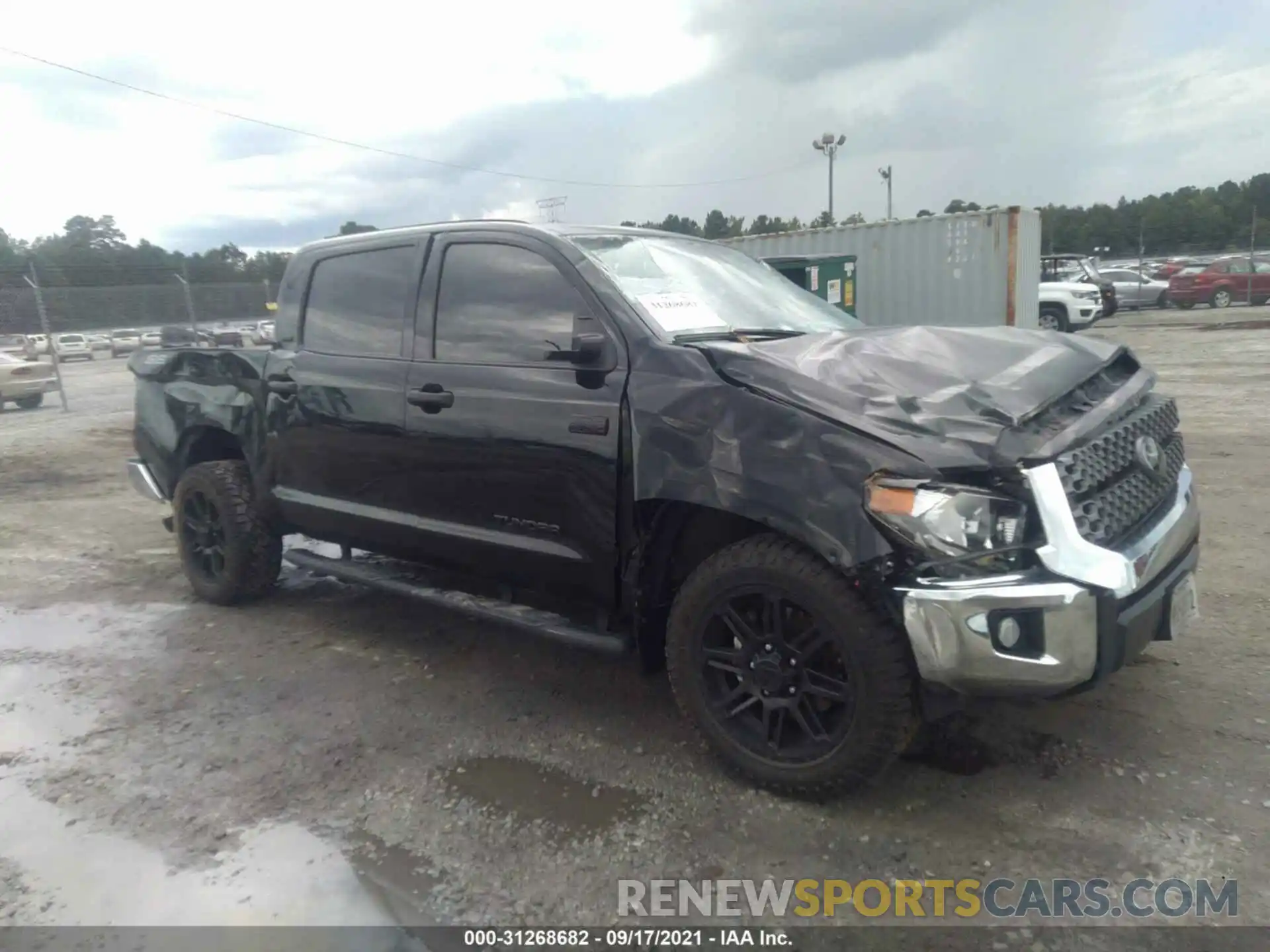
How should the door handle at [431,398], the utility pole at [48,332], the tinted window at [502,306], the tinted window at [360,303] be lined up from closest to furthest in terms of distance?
the tinted window at [502,306], the door handle at [431,398], the tinted window at [360,303], the utility pole at [48,332]

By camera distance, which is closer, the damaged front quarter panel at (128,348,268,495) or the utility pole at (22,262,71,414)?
the damaged front quarter panel at (128,348,268,495)

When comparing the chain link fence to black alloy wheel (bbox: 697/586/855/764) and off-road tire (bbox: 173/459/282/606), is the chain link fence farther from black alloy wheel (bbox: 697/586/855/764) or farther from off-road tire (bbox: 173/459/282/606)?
black alloy wheel (bbox: 697/586/855/764)

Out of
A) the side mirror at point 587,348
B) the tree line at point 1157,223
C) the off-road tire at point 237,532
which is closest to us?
the side mirror at point 587,348

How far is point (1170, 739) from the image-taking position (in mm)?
3406

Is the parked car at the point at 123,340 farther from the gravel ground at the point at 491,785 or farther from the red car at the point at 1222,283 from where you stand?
the red car at the point at 1222,283

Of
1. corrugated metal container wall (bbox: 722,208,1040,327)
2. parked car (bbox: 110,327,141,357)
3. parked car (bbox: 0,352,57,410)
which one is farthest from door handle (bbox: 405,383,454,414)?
parked car (bbox: 110,327,141,357)

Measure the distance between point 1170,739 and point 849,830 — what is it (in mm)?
1280

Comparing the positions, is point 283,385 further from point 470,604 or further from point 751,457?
point 751,457

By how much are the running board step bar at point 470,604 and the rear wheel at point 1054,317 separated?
19.0 metres

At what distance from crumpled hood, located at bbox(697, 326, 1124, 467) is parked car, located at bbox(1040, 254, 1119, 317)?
21.4 meters

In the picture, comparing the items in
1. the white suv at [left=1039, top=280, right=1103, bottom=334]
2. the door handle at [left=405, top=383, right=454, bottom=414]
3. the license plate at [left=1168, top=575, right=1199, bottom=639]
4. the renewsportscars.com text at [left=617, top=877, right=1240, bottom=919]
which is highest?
the door handle at [left=405, top=383, right=454, bottom=414]

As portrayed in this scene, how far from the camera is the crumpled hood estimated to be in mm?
2824

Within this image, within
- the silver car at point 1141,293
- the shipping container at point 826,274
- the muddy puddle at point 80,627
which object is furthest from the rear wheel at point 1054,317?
the muddy puddle at point 80,627

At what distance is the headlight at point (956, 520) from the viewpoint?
9.03 ft
